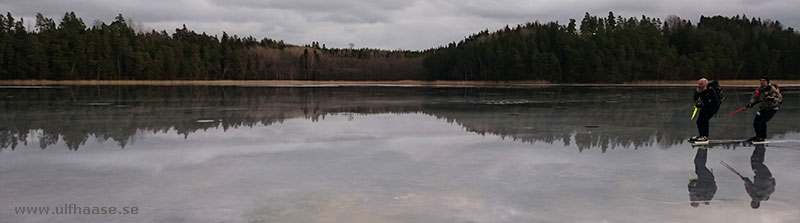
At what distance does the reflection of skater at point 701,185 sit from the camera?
645 centimetres

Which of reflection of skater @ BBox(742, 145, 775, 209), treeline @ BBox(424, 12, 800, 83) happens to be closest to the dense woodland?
treeline @ BBox(424, 12, 800, 83)

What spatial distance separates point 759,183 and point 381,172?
450 centimetres

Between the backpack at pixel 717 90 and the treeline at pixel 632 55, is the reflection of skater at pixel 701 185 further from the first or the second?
the treeline at pixel 632 55

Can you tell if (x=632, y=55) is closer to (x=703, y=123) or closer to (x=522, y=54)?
(x=522, y=54)

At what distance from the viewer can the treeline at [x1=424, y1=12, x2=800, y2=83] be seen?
92375mm

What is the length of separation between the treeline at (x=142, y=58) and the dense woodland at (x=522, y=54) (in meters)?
0.17

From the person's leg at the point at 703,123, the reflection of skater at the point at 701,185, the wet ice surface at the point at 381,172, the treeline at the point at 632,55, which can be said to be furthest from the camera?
the treeline at the point at 632,55

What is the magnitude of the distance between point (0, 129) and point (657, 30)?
105 m

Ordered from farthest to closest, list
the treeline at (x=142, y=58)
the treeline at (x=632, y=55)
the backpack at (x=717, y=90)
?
the treeline at (x=632, y=55) → the treeline at (x=142, y=58) → the backpack at (x=717, y=90)

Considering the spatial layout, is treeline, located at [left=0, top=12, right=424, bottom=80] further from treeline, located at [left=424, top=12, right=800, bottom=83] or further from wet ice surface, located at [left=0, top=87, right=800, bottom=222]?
wet ice surface, located at [left=0, top=87, right=800, bottom=222]

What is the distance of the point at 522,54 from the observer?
321 feet

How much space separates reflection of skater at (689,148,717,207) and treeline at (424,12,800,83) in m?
85.3

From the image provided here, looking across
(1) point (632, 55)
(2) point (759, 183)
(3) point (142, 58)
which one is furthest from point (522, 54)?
(2) point (759, 183)

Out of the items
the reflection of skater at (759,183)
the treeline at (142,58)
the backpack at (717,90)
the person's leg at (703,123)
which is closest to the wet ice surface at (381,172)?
the reflection of skater at (759,183)
